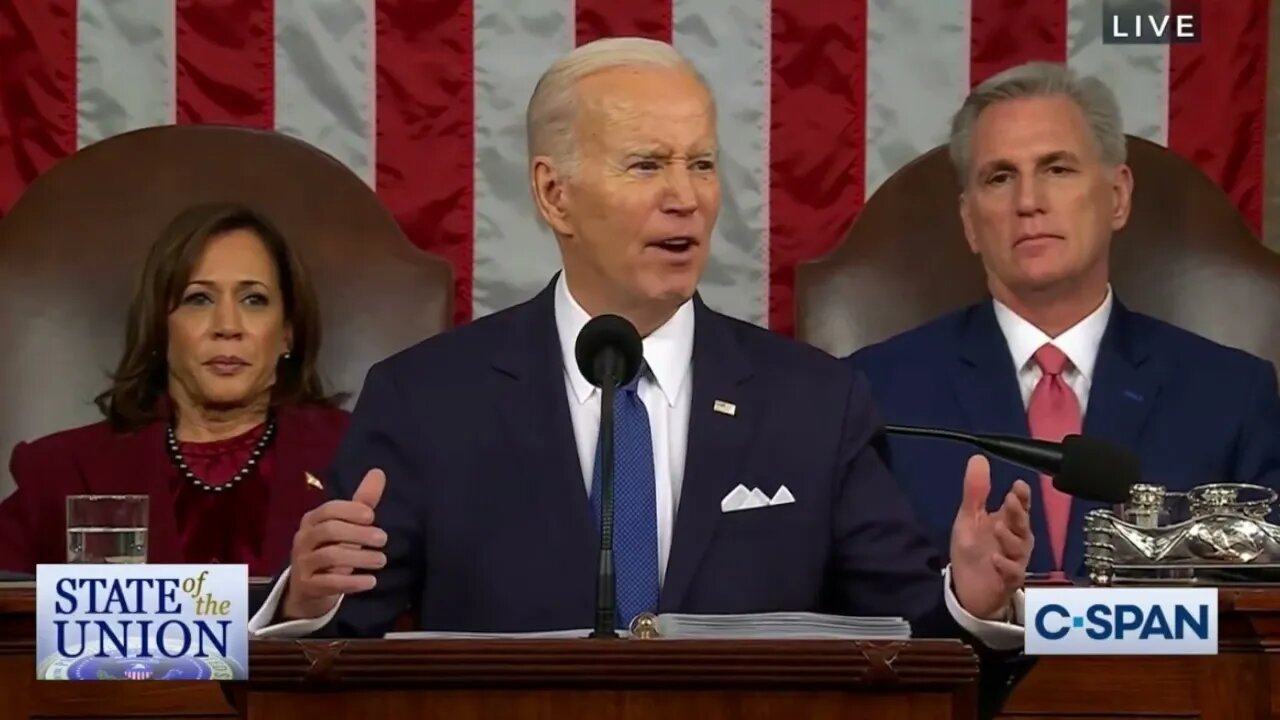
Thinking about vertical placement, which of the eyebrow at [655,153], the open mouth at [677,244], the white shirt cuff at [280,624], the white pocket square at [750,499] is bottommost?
the white shirt cuff at [280,624]

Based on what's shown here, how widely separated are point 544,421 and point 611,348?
56 centimetres

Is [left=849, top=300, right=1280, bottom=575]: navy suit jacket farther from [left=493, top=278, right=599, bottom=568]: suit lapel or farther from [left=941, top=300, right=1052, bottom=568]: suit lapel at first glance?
[left=493, top=278, right=599, bottom=568]: suit lapel

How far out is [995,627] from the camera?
102 inches

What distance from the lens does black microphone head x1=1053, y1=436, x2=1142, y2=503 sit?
2.56m

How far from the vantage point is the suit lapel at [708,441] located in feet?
9.62

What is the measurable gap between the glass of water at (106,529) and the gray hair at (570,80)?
0.77m

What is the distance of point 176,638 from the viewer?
2.36 m

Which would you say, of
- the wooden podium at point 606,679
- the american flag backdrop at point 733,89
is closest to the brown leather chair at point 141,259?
the american flag backdrop at point 733,89

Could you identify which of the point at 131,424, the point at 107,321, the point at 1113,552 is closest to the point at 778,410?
the point at 1113,552

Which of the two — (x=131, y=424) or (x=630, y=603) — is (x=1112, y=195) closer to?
(x=630, y=603)

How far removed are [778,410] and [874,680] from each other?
980mm

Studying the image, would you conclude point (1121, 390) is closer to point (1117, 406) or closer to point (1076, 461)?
point (1117, 406)

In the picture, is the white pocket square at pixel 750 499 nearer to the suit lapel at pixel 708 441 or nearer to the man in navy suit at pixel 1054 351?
the suit lapel at pixel 708 441

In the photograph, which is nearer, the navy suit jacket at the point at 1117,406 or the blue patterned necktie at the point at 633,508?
the blue patterned necktie at the point at 633,508
